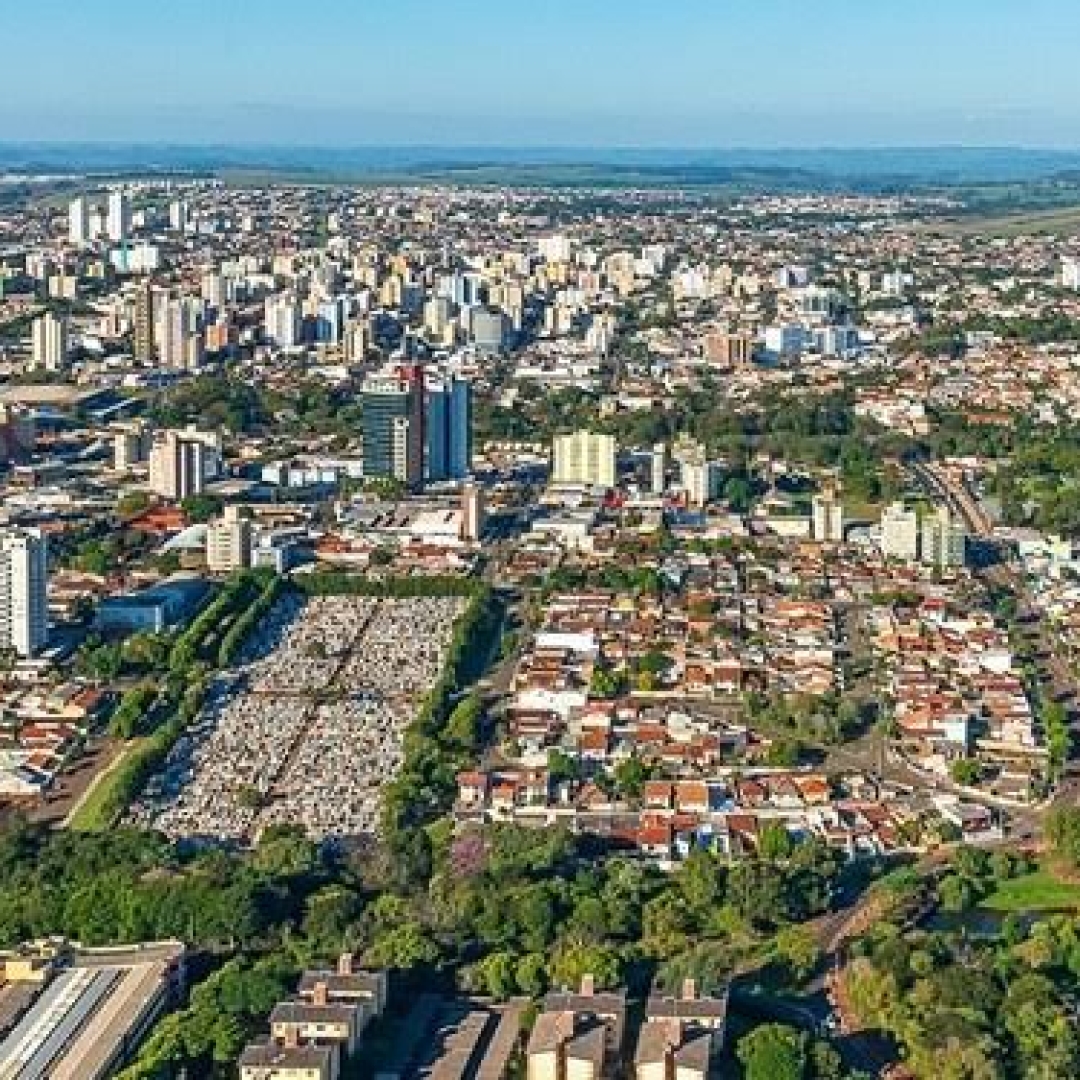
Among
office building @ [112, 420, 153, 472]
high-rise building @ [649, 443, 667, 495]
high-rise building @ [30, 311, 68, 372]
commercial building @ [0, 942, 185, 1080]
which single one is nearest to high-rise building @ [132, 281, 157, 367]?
high-rise building @ [30, 311, 68, 372]

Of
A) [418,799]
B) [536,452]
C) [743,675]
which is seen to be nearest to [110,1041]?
[418,799]

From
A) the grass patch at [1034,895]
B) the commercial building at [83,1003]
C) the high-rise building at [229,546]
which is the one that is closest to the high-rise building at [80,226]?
the high-rise building at [229,546]

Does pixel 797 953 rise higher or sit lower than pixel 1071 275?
lower

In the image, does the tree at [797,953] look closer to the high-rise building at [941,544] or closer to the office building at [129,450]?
the high-rise building at [941,544]

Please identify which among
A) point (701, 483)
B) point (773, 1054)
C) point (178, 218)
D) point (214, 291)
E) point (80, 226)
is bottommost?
point (773, 1054)

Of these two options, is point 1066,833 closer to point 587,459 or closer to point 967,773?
Answer: point 967,773

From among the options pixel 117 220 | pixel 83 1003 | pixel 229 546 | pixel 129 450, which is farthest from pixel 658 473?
pixel 117 220

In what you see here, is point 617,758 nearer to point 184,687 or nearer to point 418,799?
point 418,799
